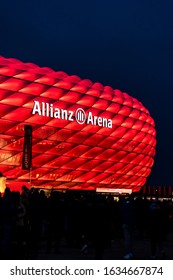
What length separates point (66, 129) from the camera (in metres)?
44.7

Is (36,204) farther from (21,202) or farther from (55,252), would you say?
(55,252)

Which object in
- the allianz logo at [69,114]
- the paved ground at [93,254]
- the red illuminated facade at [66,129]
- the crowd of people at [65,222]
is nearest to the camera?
the crowd of people at [65,222]

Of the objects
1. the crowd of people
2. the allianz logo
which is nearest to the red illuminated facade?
the allianz logo

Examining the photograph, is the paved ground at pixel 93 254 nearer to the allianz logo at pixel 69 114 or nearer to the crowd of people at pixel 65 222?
the crowd of people at pixel 65 222

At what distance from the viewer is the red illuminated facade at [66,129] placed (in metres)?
41.3

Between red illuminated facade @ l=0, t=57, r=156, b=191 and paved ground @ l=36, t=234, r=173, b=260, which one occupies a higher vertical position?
red illuminated facade @ l=0, t=57, r=156, b=191

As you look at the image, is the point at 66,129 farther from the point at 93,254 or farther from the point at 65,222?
the point at 93,254

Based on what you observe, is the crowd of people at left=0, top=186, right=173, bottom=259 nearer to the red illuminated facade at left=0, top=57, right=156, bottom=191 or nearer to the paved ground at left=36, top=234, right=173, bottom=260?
the paved ground at left=36, top=234, right=173, bottom=260

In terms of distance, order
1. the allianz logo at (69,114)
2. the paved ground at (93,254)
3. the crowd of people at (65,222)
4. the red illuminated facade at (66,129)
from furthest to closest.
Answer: the allianz logo at (69,114) → the red illuminated facade at (66,129) → the paved ground at (93,254) → the crowd of people at (65,222)

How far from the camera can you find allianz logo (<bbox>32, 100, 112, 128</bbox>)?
1673 inches

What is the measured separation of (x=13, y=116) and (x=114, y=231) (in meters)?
22.7

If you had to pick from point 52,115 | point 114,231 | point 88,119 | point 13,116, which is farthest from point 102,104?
point 114,231

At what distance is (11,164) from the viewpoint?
138 ft

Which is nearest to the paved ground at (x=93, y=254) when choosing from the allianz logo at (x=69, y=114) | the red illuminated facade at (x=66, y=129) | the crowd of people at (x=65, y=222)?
the crowd of people at (x=65, y=222)
